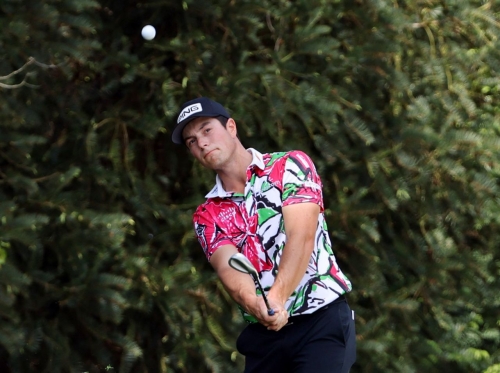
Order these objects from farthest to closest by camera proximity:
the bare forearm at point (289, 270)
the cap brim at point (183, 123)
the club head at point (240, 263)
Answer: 1. the cap brim at point (183, 123)
2. the bare forearm at point (289, 270)
3. the club head at point (240, 263)

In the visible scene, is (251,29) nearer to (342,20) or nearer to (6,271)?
(342,20)

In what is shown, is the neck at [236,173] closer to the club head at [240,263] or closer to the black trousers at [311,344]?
the black trousers at [311,344]

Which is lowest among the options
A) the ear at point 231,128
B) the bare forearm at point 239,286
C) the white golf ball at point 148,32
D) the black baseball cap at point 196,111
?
the bare forearm at point 239,286

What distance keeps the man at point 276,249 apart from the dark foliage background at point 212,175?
129 centimetres

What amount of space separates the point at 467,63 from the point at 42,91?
9.88 feet

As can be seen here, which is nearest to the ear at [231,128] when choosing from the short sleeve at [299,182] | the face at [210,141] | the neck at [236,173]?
the face at [210,141]

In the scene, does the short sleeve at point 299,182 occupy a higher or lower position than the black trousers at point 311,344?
higher

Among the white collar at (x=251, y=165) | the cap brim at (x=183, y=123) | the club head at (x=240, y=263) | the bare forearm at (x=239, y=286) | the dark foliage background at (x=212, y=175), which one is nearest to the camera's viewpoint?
the club head at (x=240, y=263)

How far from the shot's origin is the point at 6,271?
14.6 feet

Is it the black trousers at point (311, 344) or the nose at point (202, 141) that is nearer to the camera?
the black trousers at point (311, 344)

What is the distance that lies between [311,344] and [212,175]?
2133mm

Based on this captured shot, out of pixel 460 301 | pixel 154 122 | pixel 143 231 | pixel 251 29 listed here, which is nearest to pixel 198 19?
pixel 251 29

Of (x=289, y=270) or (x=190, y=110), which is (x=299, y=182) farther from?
(x=190, y=110)

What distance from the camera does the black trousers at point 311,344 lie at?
339 centimetres
